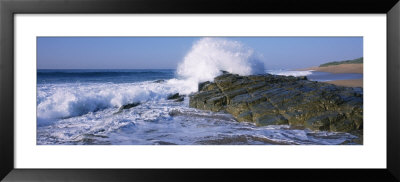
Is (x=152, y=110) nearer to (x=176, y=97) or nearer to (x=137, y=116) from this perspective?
(x=137, y=116)

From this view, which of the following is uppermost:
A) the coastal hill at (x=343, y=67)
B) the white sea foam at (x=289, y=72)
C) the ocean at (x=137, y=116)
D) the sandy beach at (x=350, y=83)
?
the coastal hill at (x=343, y=67)

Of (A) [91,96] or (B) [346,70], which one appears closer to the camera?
(B) [346,70]

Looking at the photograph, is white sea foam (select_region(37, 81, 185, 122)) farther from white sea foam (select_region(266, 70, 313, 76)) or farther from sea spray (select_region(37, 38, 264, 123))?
white sea foam (select_region(266, 70, 313, 76))

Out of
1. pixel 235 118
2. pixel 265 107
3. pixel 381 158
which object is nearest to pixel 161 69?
pixel 235 118

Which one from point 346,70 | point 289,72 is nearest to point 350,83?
point 346,70

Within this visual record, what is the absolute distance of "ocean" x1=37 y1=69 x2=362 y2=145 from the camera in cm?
405

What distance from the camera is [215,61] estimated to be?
4.63m

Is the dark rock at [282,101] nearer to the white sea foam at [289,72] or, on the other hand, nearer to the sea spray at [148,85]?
the white sea foam at [289,72]

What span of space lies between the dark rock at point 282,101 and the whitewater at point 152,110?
0.10m

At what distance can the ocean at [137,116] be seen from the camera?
13.3 feet

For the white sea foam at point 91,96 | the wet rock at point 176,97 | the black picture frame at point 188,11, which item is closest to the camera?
the black picture frame at point 188,11

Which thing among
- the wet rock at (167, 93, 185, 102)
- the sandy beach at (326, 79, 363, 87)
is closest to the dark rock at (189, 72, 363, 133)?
the sandy beach at (326, 79, 363, 87)

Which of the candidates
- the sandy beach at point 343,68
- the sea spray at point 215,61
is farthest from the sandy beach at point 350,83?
the sea spray at point 215,61

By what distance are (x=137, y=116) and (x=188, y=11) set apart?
66.4 inches
